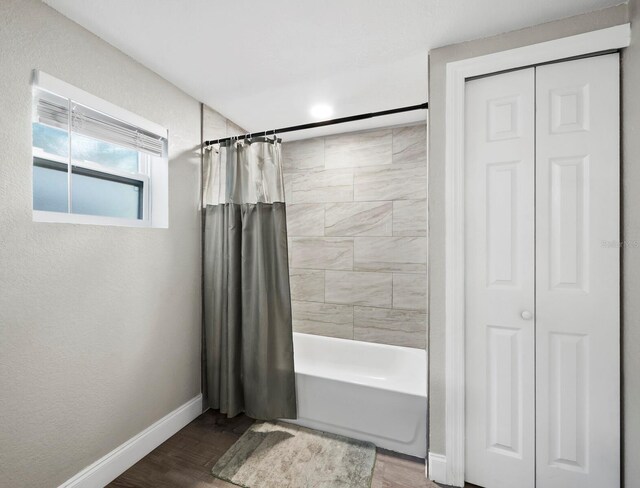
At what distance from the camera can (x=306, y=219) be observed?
3.06m

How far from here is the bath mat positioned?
1656mm

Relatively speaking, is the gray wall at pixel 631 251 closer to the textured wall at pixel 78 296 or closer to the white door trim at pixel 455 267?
the white door trim at pixel 455 267

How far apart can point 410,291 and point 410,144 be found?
1290 mm

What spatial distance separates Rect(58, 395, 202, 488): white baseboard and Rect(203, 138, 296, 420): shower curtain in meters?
0.26

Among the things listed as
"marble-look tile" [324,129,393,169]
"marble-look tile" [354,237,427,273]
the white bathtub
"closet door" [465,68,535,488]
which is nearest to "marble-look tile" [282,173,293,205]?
"marble-look tile" [324,129,393,169]

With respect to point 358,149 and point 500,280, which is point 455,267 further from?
point 358,149

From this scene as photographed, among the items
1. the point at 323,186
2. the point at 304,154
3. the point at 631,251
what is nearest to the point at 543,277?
the point at 631,251

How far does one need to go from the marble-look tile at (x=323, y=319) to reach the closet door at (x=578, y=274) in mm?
1600

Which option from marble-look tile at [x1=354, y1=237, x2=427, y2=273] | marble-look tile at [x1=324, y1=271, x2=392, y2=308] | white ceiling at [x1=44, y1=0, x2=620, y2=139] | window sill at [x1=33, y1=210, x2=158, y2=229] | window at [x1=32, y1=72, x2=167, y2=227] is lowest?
marble-look tile at [x1=324, y1=271, x2=392, y2=308]

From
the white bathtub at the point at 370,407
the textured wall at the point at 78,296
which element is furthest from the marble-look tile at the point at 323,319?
the textured wall at the point at 78,296

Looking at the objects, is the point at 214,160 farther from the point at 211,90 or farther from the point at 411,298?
the point at 411,298

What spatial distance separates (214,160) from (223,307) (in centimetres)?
109

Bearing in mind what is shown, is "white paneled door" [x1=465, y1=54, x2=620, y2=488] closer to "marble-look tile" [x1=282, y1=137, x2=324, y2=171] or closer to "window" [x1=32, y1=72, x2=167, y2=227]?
"marble-look tile" [x1=282, y1=137, x2=324, y2=171]

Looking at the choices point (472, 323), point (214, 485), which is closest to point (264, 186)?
point (472, 323)
